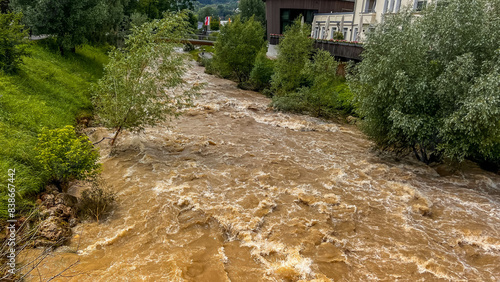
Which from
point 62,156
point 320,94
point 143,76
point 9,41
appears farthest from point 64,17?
point 320,94

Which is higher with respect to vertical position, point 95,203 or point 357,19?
point 357,19

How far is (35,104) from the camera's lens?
1708 cm

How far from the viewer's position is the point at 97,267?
8609 mm

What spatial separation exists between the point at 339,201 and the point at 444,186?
19.1ft

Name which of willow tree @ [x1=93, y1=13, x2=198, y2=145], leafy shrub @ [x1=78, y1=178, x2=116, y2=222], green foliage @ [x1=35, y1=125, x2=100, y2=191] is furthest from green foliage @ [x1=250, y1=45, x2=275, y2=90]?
leafy shrub @ [x1=78, y1=178, x2=116, y2=222]

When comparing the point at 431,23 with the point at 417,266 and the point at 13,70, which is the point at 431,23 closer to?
the point at 417,266

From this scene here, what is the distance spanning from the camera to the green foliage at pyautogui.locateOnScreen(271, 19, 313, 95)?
2883 centimetres

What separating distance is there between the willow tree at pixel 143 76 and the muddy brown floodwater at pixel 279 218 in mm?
2146

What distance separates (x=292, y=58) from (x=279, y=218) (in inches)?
817

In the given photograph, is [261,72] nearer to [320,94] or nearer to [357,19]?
[320,94]

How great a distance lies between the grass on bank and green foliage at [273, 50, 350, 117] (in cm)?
1597

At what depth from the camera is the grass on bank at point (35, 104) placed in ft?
36.7

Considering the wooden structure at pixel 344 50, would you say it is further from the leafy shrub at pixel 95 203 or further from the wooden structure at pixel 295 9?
the leafy shrub at pixel 95 203

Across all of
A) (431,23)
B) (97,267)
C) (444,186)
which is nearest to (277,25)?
(431,23)
